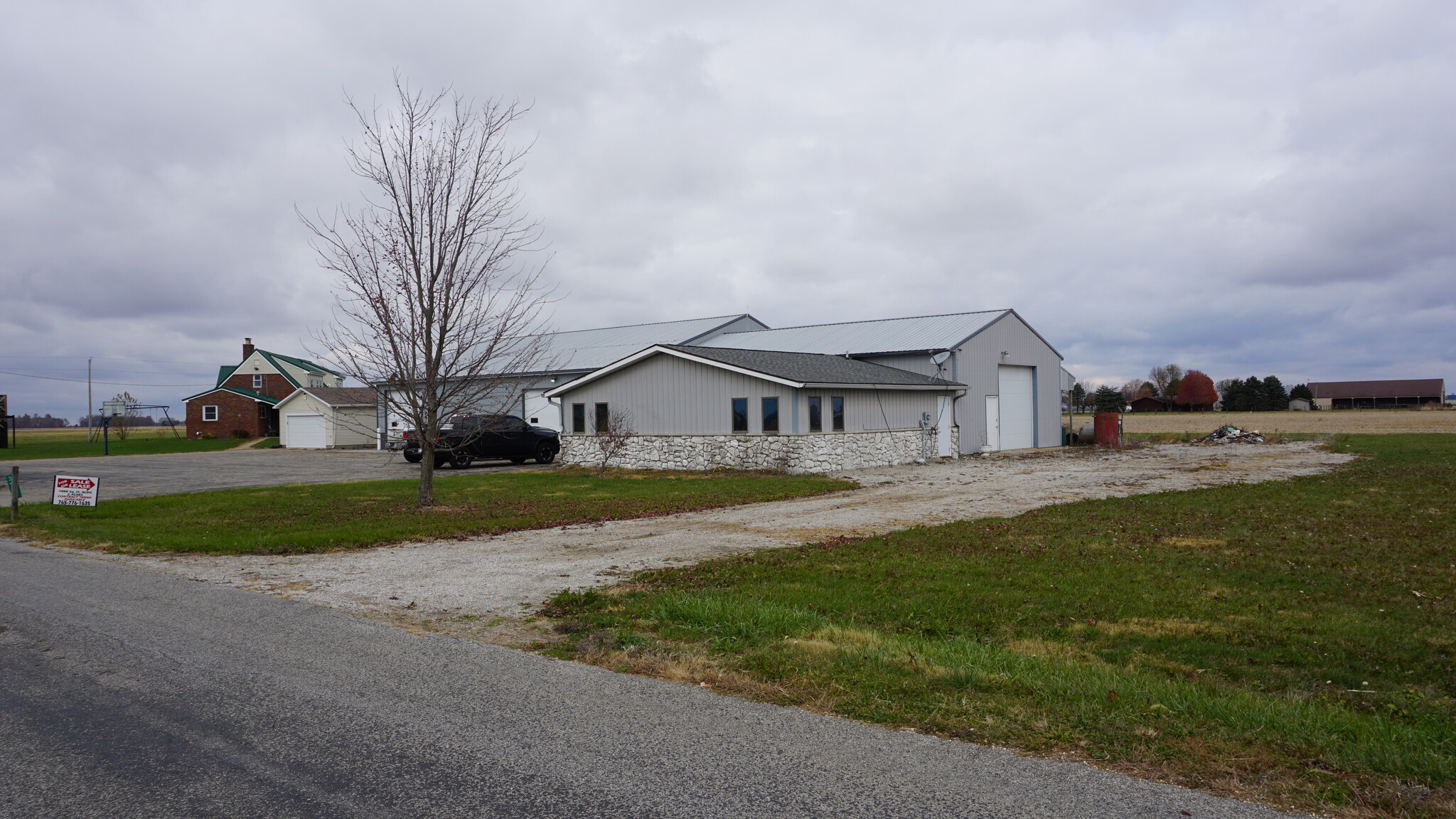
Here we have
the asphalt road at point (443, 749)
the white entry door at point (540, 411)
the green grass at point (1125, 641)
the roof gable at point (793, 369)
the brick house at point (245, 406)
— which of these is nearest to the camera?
the asphalt road at point (443, 749)

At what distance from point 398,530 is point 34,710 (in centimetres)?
880

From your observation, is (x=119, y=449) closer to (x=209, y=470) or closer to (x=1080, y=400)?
(x=209, y=470)

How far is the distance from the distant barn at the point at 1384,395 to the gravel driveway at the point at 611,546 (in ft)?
427

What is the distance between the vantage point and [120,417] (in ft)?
196

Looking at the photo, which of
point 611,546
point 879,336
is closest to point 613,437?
point 879,336

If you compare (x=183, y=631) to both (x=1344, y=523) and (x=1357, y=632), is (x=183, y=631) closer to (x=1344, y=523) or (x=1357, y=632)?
(x=1357, y=632)

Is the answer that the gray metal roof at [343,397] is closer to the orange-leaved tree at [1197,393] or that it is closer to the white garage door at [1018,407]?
the white garage door at [1018,407]

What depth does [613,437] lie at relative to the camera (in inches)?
1065

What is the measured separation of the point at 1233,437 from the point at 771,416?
27.6 m

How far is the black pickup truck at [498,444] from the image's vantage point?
1112 inches

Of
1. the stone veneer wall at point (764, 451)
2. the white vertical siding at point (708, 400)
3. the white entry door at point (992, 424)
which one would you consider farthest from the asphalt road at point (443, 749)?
the white entry door at point (992, 424)

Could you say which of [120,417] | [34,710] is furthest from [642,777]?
[120,417]

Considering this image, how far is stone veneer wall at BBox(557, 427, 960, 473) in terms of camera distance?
24891mm

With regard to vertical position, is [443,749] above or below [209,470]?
below
